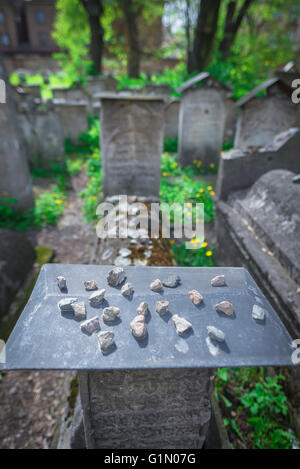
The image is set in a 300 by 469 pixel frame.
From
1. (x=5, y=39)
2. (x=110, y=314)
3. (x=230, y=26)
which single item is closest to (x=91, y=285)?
(x=110, y=314)

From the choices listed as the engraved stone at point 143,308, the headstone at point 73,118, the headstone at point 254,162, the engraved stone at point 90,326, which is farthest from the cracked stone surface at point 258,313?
→ the headstone at point 73,118

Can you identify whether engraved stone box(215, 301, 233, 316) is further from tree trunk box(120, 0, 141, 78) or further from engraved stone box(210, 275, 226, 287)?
tree trunk box(120, 0, 141, 78)

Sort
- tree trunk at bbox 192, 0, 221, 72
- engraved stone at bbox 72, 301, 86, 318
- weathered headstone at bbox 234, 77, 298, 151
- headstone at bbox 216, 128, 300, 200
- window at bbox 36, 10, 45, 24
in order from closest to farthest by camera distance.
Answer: engraved stone at bbox 72, 301, 86, 318 → headstone at bbox 216, 128, 300, 200 → weathered headstone at bbox 234, 77, 298, 151 → tree trunk at bbox 192, 0, 221, 72 → window at bbox 36, 10, 45, 24

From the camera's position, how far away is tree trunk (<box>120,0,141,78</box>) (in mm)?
12930

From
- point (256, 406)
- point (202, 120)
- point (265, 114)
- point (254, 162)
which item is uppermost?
point (265, 114)

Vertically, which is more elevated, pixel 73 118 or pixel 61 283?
pixel 73 118

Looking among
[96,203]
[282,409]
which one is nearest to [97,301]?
[282,409]

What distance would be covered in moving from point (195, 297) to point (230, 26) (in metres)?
14.1

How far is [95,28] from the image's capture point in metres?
14.5

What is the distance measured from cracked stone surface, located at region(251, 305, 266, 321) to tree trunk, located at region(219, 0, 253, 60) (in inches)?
542

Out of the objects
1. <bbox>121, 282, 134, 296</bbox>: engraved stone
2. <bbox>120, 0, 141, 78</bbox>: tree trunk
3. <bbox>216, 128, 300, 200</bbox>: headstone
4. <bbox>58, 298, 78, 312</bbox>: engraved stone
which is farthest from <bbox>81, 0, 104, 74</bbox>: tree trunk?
<bbox>58, 298, 78, 312</bbox>: engraved stone

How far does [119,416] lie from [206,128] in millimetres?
6639

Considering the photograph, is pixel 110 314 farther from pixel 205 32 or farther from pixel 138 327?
pixel 205 32

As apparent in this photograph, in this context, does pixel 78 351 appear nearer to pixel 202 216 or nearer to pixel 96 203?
pixel 202 216
